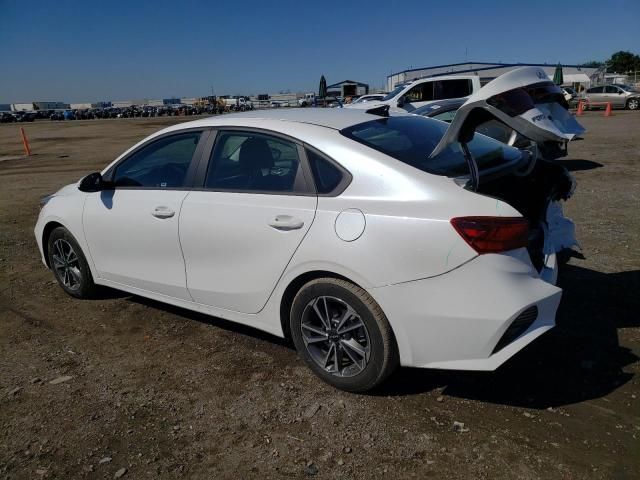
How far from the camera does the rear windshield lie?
2.93 metres

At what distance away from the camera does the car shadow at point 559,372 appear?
3.00 metres

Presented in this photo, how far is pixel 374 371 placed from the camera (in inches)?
114

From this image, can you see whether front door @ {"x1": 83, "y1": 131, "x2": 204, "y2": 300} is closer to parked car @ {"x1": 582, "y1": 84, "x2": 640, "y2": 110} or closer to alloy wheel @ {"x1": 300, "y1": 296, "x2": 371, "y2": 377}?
alloy wheel @ {"x1": 300, "y1": 296, "x2": 371, "y2": 377}

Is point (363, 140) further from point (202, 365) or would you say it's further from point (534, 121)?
point (202, 365)

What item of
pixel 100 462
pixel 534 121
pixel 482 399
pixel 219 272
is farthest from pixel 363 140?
pixel 100 462

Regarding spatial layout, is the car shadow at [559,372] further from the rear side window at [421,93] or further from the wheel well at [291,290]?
the rear side window at [421,93]

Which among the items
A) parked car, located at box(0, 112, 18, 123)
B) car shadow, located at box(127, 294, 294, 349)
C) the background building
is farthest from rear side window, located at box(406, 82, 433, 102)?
parked car, located at box(0, 112, 18, 123)

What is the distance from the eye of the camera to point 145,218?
12.5 feet

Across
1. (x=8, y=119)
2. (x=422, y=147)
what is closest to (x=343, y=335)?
(x=422, y=147)

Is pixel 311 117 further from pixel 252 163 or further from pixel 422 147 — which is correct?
pixel 422 147

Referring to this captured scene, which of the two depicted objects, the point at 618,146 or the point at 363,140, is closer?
the point at 363,140

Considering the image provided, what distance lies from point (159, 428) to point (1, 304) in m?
2.85

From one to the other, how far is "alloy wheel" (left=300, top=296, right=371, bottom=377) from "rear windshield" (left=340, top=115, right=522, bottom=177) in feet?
3.05

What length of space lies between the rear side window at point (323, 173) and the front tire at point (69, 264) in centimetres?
255
